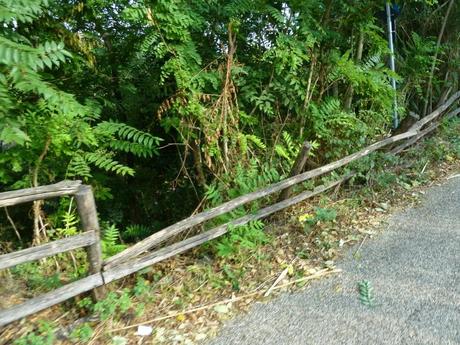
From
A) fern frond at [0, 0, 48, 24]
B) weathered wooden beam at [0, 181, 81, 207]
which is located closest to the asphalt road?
weathered wooden beam at [0, 181, 81, 207]

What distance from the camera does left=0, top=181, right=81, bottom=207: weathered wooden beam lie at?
2442 millimetres

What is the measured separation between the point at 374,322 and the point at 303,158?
180 centimetres

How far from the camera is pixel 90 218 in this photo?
279 cm

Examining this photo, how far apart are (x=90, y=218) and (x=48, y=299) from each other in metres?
0.57

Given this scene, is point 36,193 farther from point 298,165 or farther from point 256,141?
point 298,165

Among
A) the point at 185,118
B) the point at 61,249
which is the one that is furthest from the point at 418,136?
the point at 61,249

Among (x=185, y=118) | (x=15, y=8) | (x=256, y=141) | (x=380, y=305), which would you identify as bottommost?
(x=380, y=305)

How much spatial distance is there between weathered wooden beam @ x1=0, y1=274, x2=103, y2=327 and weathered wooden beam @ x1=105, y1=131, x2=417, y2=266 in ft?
0.61

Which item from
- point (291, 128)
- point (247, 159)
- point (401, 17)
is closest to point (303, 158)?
point (247, 159)

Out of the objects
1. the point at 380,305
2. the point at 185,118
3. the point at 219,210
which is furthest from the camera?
the point at 185,118

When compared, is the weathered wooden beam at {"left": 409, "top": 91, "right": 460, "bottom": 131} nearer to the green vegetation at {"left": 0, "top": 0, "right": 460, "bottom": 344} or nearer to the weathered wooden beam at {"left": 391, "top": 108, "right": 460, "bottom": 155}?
the weathered wooden beam at {"left": 391, "top": 108, "right": 460, "bottom": 155}

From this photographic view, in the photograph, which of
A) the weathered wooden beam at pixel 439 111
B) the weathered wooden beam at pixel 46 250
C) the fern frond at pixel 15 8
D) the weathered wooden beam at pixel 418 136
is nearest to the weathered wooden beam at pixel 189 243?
the weathered wooden beam at pixel 46 250

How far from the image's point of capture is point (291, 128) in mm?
5156

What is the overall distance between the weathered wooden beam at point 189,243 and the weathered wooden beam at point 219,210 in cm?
6
